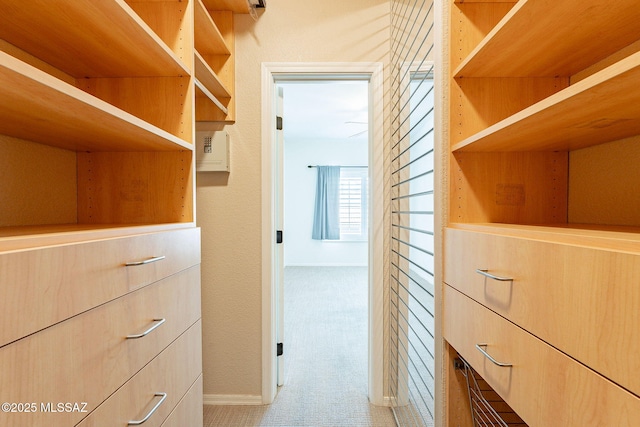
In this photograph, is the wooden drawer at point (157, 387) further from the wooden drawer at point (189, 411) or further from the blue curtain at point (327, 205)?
the blue curtain at point (327, 205)

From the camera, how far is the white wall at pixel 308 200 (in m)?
6.54

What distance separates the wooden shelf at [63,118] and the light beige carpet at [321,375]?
1594 mm

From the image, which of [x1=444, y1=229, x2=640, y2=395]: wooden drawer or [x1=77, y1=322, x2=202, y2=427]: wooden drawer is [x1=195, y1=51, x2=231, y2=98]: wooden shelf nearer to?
[x1=77, y1=322, x2=202, y2=427]: wooden drawer

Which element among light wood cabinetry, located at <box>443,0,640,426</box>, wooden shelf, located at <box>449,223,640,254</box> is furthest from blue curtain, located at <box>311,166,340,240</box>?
wooden shelf, located at <box>449,223,640,254</box>

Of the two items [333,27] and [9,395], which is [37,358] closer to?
[9,395]

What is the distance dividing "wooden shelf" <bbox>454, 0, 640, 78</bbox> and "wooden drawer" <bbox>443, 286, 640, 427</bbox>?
2.40 feet

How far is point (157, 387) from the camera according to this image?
3.26ft

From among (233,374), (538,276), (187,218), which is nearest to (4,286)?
(187,218)

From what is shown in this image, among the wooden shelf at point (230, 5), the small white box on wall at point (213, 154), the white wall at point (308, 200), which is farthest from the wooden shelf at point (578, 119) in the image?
the white wall at point (308, 200)

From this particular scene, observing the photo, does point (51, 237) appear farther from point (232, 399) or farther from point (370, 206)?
point (232, 399)

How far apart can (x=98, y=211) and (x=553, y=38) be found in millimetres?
1658

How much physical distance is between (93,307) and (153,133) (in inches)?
22.0

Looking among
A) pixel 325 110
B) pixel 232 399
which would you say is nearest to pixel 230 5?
pixel 232 399

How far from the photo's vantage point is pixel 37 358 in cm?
57
